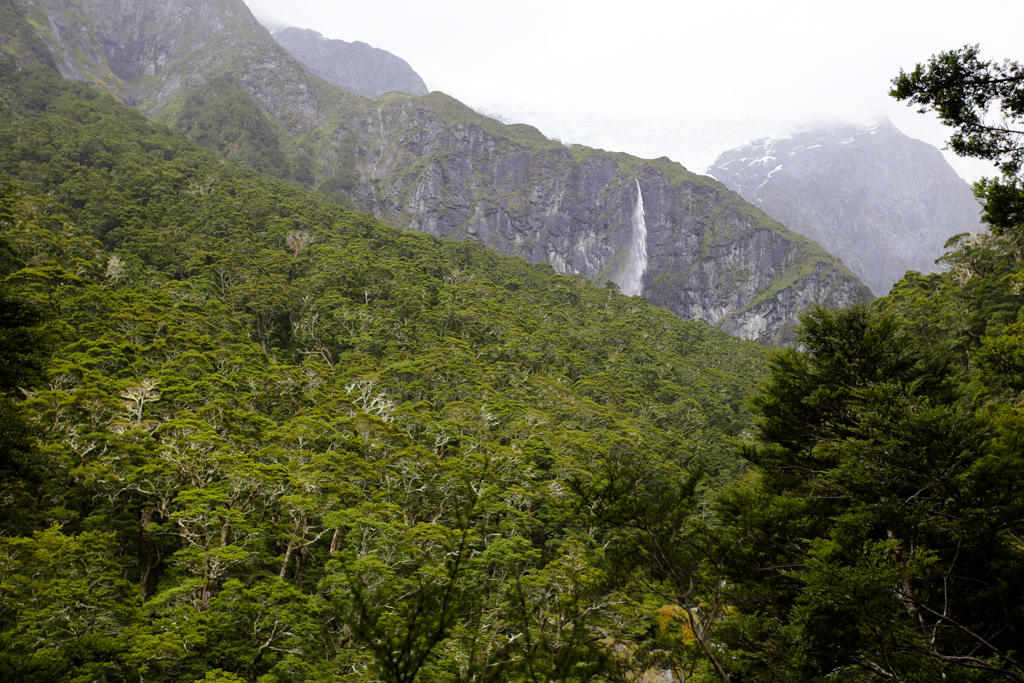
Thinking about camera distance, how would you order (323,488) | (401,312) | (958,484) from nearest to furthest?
(958,484) → (323,488) → (401,312)

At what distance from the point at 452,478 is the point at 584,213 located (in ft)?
425

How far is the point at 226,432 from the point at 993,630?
25335 millimetres

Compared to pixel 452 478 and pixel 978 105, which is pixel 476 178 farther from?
pixel 978 105

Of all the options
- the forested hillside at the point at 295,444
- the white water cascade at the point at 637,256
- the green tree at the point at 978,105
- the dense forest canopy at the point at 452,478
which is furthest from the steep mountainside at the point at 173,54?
the green tree at the point at 978,105

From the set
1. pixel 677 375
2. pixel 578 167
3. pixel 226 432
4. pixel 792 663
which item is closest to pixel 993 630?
pixel 792 663

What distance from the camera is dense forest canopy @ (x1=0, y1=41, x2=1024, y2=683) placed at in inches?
280

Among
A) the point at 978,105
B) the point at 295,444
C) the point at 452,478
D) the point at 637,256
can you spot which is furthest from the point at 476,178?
the point at 978,105

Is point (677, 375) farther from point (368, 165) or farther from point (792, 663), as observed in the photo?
point (368, 165)

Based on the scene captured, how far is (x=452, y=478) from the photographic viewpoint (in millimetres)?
22203

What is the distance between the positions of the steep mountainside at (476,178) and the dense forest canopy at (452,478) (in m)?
82.2

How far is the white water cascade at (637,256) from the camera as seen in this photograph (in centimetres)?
13625

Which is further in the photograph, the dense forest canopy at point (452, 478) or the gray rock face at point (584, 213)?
the gray rock face at point (584, 213)

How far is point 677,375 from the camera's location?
5581 centimetres

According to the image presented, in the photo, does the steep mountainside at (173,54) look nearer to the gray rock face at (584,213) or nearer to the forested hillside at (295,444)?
the gray rock face at (584,213)
